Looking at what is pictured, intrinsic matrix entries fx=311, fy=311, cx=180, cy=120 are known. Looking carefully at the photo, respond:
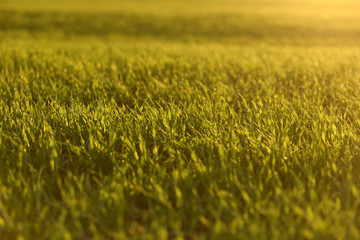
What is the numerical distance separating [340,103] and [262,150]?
56.6 inches

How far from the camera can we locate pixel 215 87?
3293 mm

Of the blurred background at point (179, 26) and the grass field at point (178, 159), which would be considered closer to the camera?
the grass field at point (178, 159)

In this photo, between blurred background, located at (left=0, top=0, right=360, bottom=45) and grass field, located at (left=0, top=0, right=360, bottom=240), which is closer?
grass field, located at (left=0, top=0, right=360, bottom=240)

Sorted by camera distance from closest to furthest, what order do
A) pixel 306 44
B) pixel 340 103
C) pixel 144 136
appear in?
1. pixel 144 136
2. pixel 340 103
3. pixel 306 44

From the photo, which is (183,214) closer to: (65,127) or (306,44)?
(65,127)

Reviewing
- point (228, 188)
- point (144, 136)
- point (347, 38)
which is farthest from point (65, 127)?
point (347, 38)

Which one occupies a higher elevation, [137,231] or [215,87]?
[215,87]

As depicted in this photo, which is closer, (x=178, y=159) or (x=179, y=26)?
(x=178, y=159)

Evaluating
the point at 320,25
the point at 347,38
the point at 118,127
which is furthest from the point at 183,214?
the point at 320,25

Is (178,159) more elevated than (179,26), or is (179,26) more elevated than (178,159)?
(179,26)

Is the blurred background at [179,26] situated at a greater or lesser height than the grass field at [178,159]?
greater

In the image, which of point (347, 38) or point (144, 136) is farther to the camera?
point (347, 38)

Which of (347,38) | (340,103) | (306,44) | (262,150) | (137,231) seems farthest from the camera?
(347,38)

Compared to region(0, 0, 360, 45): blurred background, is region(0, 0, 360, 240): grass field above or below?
A: below
